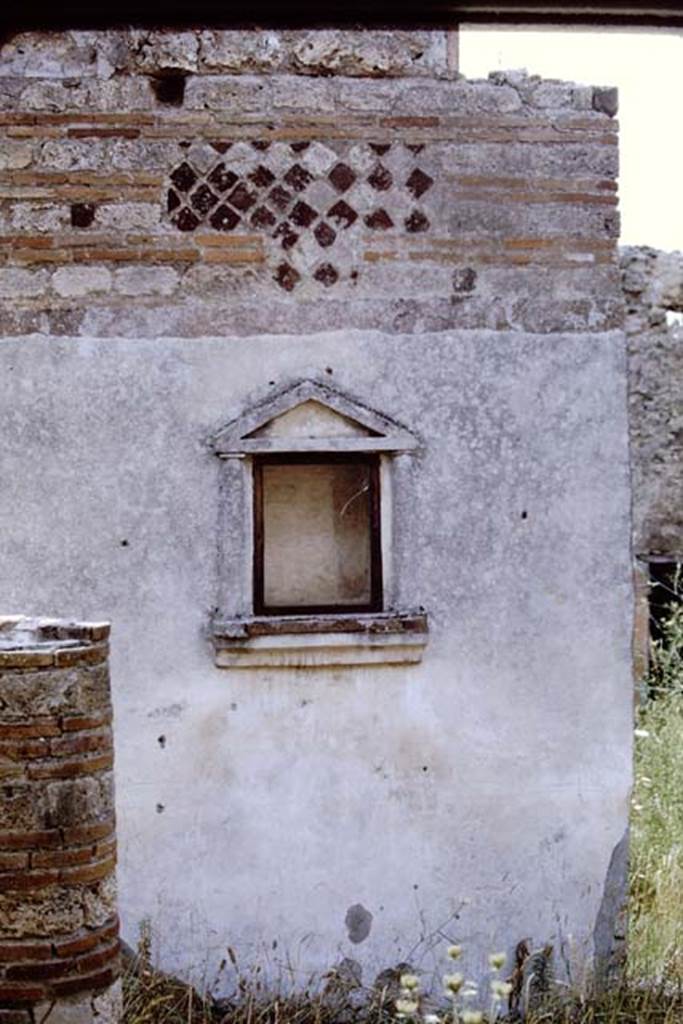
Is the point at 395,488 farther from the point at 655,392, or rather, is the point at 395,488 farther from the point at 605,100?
the point at 655,392

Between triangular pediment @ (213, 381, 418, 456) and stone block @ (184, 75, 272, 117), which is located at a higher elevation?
stone block @ (184, 75, 272, 117)

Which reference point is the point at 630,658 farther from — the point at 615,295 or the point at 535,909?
the point at 615,295

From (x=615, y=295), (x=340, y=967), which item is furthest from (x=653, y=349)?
(x=340, y=967)

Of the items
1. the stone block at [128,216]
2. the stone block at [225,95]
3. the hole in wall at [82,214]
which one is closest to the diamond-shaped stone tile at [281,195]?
the stone block at [225,95]

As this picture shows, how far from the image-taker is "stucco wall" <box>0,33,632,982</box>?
5449 mm

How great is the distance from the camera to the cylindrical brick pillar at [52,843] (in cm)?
314

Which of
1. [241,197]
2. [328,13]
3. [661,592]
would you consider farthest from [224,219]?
[661,592]

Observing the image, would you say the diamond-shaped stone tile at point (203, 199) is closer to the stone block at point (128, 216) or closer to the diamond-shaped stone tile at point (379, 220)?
the stone block at point (128, 216)

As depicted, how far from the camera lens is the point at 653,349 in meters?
9.42

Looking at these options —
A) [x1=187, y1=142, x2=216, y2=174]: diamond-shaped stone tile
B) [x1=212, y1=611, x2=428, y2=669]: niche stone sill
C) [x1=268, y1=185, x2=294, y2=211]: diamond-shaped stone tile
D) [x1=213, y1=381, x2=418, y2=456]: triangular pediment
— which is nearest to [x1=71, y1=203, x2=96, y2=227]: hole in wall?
[x1=187, y1=142, x2=216, y2=174]: diamond-shaped stone tile

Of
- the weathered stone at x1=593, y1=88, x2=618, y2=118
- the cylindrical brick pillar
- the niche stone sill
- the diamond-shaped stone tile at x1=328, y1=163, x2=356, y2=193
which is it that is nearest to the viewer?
the cylindrical brick pillar

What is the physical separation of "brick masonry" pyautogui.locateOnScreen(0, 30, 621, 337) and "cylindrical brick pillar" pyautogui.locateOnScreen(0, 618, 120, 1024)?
8.38 ft

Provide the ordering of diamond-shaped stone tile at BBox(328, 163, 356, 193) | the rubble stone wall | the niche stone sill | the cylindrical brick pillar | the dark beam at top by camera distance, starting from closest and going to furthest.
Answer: the dark beam at top < the cylindrical brick pillar < the niche stone sill < diamond-shaped stone tile at BBox(328, 163, 356, 193) < the rubble stone wall

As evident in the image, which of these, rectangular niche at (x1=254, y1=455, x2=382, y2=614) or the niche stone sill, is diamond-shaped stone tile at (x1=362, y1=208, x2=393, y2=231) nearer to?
rectangular niche at (x1=254, y1=455, x2=382, y2=614)
